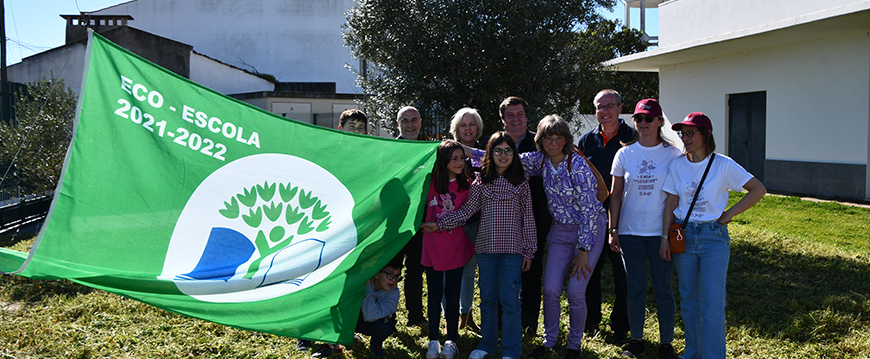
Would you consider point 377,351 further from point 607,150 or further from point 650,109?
point 650,109

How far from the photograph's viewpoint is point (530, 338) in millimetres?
4938

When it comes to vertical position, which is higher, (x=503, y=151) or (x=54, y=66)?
(x=54, y=66)

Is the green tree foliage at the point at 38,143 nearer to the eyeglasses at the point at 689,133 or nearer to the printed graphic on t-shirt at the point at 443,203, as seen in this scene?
the printed graphic on t-shirt at the point at 443,203

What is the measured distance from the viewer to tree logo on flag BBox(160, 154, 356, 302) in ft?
13.1

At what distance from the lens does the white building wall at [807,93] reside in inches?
485

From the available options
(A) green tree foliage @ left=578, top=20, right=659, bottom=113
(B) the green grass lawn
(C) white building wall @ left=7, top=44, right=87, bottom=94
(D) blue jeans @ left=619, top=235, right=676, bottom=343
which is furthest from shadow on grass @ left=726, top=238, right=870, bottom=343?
(C) white building wall @ left=7, top=44, right=87, bottom=94

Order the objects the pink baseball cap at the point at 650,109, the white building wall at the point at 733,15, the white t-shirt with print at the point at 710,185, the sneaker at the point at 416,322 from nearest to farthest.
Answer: the white t-shirt with print at the point at 710,185, the pink baseball cap at the point at 650,109, the sneaker at the point at 416,322, the white building wall at the point at 733,15

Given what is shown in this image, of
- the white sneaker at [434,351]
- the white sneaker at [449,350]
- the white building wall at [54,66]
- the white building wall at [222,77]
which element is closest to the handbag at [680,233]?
the white sneaker at [449,350]

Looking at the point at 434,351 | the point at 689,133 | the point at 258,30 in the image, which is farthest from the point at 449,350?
the point at 258,30

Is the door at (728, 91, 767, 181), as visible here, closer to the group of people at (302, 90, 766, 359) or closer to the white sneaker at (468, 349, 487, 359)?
the group of people at (302, 90, 766, 359)

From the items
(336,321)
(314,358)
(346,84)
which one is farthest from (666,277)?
(346,84)

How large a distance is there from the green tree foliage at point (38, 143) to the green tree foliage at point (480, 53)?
6.39 meters

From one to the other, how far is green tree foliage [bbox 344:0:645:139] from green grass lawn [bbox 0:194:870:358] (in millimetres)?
2904

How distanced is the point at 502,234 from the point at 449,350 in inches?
36.4
